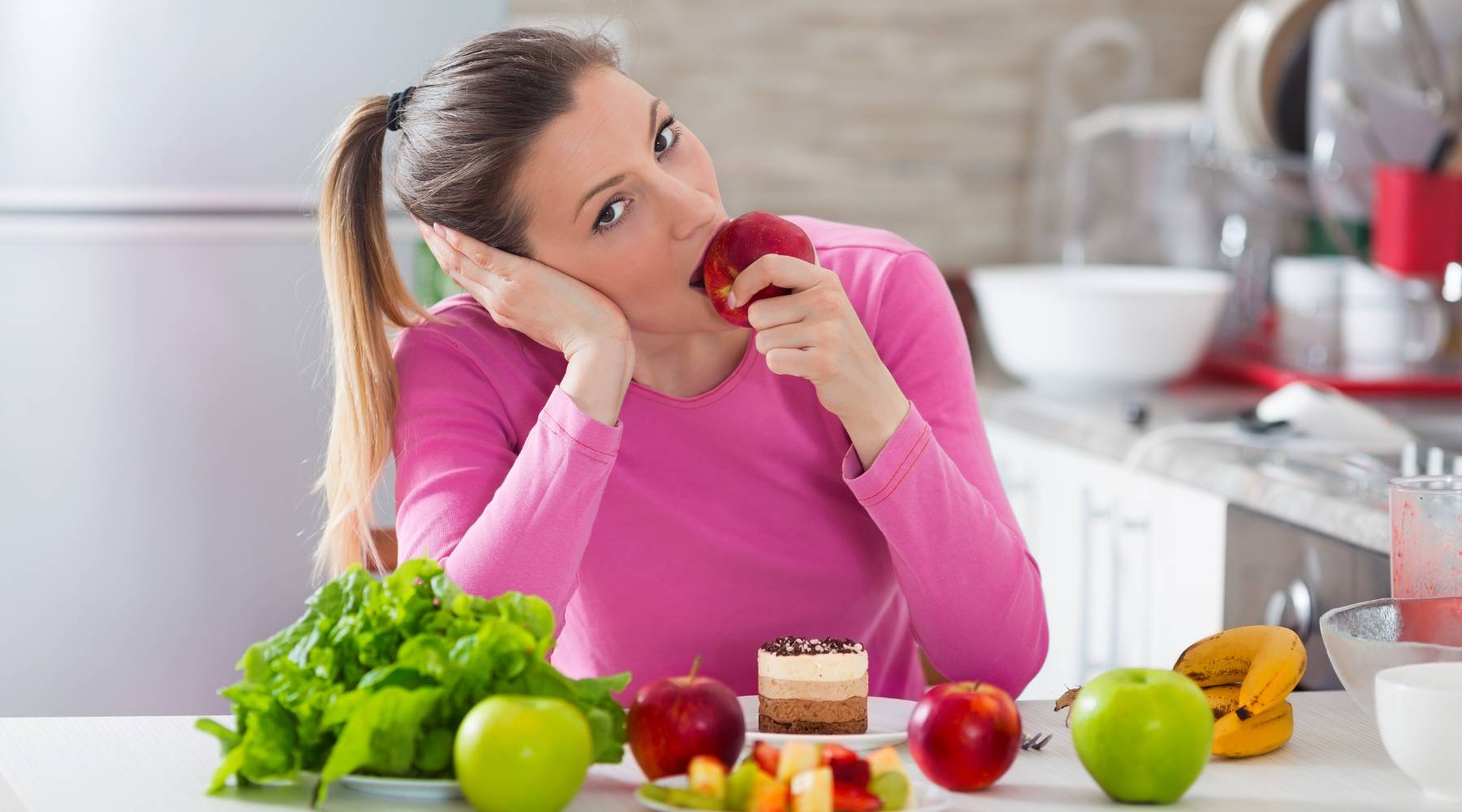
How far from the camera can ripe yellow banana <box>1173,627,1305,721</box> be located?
102 cm

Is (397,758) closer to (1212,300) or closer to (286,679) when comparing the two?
(286,679)

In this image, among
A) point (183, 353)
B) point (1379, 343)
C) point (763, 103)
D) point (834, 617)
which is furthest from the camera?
point (763, 103)

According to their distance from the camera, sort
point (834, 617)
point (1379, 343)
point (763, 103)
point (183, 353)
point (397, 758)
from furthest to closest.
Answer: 1. point (763, 103)
2. point (183, 353)
3. point (1379, 343)
4. point (834, 617)
5. point (397, 758)

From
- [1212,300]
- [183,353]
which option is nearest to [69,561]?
[183,353]

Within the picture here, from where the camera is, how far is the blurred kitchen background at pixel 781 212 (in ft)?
7.09

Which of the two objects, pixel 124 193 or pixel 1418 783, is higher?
pixel 124 193

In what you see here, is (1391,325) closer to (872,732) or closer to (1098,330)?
(1098,330)

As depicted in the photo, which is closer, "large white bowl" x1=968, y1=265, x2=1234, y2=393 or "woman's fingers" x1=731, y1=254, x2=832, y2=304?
"woman's fingers" x1=731, y1=254, x2=832, y2=304

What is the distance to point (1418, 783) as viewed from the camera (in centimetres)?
92

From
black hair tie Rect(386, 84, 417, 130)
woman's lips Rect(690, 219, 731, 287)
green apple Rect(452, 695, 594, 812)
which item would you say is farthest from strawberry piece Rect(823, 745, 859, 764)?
black hair tie Rect(386, 84, 417, 130)

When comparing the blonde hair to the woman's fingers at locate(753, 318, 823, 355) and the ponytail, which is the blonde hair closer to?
the ponytail

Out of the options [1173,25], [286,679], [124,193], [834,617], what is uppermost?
[1173,25]

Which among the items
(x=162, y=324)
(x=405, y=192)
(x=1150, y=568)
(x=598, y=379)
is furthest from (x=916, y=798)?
(x=162, y=324)

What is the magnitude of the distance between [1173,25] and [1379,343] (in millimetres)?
889
